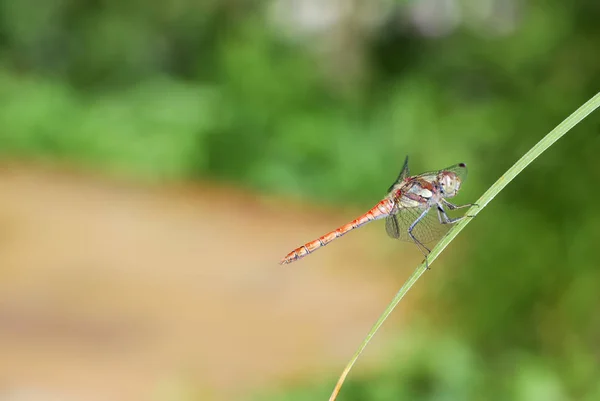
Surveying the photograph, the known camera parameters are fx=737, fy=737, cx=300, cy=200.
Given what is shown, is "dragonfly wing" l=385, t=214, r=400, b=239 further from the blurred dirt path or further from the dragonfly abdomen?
the blurred dirt path

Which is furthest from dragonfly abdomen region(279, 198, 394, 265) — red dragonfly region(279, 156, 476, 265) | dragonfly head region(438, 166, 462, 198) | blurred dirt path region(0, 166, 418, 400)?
blurred dirt path region(0, 166, 418, 400)

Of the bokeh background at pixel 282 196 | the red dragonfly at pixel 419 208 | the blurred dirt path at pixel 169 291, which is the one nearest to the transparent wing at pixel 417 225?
the red dragonfly at pixel 419 208

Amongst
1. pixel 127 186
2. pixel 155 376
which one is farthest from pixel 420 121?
pixel 127 186

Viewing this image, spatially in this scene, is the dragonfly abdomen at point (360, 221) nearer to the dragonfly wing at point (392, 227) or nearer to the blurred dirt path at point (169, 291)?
the dragonfly wing at point (392, 227)

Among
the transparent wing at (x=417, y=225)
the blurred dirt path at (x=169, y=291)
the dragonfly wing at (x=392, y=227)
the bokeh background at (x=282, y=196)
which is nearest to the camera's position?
the transparent wing at (x=417, y=225)

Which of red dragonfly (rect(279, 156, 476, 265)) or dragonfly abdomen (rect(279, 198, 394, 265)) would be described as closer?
red dragonfly (rect(279, 156, 476, 265))

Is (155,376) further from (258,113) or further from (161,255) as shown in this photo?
(258,113)

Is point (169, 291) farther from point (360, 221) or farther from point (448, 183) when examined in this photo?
point (448, 183)
